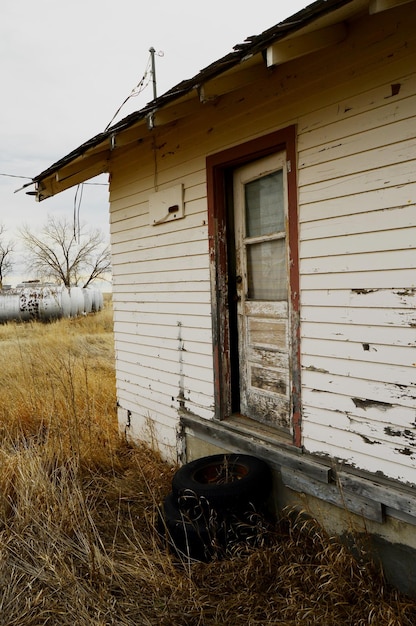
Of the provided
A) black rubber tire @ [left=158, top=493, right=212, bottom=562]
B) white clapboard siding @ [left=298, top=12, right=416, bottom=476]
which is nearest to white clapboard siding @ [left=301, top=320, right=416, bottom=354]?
white clapboard siding @ [left=298, top=12, right=416, bottom=476]

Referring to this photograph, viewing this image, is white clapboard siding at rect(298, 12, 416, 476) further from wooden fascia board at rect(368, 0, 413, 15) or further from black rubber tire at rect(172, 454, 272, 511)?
wooden fascia board at rect(368, 0, 413, 15)

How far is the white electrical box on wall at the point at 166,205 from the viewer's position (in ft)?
14.3

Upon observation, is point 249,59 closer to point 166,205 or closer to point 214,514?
point 166,205

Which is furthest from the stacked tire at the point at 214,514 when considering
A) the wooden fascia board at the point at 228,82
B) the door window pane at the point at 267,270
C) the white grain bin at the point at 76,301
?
the white grain bin at the point at 76,301

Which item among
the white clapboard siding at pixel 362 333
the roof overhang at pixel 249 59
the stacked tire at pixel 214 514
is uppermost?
the roof overhang at pixel 249 59

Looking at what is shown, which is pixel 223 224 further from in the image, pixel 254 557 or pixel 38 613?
pixel 38 613

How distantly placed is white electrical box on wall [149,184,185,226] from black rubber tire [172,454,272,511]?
223cm

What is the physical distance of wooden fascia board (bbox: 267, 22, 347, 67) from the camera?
8.16 feet

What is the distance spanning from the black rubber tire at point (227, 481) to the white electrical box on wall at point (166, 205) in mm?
2235

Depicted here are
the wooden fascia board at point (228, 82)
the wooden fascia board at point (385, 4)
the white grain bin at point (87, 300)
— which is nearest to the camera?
the wooden fascia board at point (385, 4)

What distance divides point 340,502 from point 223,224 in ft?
7.65

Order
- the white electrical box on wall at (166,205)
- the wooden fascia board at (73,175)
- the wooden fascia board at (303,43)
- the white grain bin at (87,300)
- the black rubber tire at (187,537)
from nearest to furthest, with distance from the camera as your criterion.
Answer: the wooden fascia board at (303,43)
the black rubber tire at (187,537)
the white electrical box on wall at (166,205)
the wooden fascia board at (73,175)
the white grain bin at (87,300)

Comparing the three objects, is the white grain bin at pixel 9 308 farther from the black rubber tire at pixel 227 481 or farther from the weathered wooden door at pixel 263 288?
the black rubber tire at pixel 227 481

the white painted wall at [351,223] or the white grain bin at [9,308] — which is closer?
the white painted wall at [351,223]
